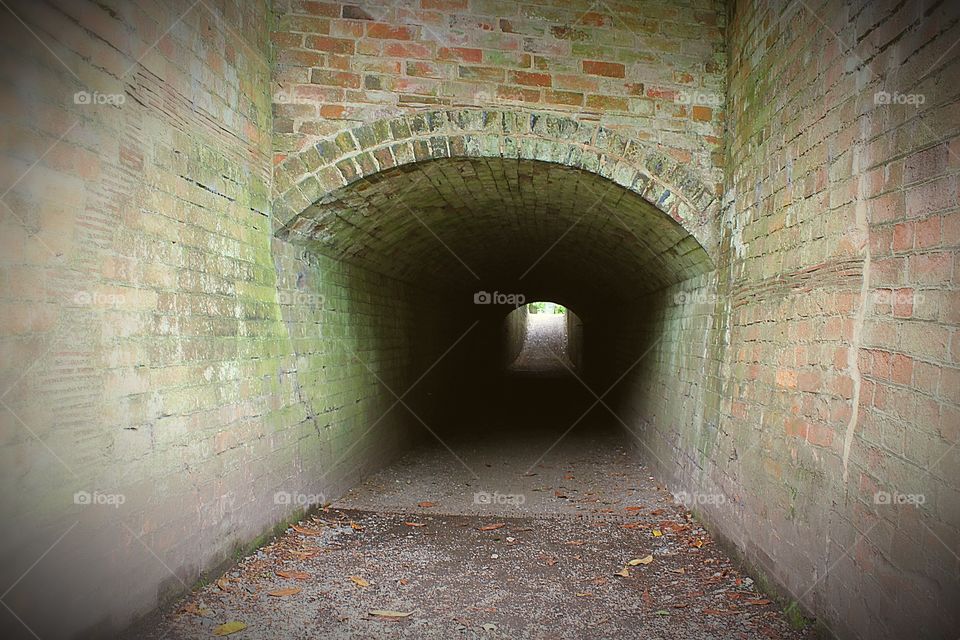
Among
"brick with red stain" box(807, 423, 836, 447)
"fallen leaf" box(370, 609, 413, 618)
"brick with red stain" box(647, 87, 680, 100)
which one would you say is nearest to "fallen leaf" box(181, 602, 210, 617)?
"fallen leaf" box(370, 609, 413, 618)

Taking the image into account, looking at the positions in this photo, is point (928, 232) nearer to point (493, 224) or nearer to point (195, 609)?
point (195, 609)

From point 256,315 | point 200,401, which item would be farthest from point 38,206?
point 256,315

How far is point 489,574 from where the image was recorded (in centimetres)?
411

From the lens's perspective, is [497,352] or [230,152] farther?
[497,352]

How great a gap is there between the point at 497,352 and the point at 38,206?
15.1 meters

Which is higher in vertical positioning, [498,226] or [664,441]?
[498,226]

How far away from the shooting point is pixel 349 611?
3510 millimetres

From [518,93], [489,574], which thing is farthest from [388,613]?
[518,93]

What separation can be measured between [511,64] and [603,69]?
77cm

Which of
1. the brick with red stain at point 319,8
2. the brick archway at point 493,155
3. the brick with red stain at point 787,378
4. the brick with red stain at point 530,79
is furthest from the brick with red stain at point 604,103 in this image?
the brick with red stain at point 787,378

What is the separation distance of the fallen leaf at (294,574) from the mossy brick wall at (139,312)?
37cm

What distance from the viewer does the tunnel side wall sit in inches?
91.7

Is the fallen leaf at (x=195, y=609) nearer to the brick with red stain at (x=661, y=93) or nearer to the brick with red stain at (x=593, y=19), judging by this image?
the brick with red stain at (x=661, y=93)

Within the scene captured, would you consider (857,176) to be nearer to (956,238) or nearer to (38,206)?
(956,238)
